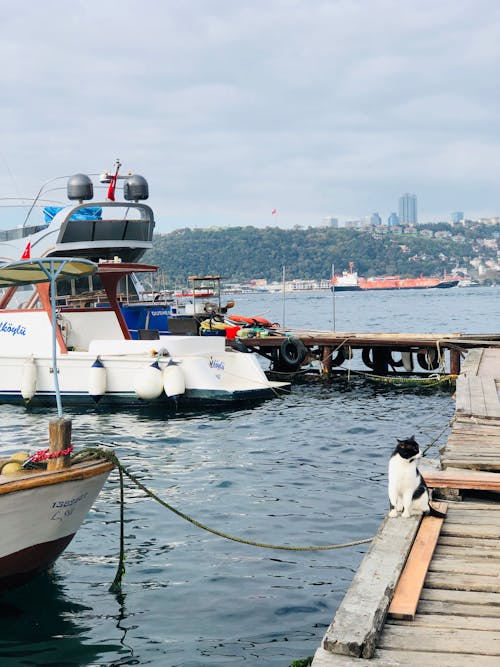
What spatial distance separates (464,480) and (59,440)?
3973 mm

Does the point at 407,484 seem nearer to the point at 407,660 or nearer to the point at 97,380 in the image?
the point at 407,660

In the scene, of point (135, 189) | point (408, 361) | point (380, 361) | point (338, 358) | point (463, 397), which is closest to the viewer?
point (463, 397)

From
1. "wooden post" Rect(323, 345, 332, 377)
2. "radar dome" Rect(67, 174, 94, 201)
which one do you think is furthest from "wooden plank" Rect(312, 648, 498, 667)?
"wooden post" Rect(323, 345, 332, 377)

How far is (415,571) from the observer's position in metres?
6.05

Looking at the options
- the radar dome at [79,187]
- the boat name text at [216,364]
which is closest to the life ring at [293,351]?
the boat name text at [216,364]

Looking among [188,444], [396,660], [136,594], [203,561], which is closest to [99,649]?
[136,594]

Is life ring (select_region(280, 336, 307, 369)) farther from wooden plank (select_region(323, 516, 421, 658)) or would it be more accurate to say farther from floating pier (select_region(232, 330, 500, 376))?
wooden plank (select_region(323, 516, 421, 658))

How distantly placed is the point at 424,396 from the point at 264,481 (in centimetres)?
1172

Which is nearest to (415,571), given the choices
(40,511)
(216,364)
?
(40,511)

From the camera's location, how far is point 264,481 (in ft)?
44.1

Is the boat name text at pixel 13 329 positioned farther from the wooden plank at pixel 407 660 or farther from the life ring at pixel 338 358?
the wooden plank at pixel 407 660

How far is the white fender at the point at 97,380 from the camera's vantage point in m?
20.2

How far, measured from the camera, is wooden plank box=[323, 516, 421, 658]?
15.9 feet

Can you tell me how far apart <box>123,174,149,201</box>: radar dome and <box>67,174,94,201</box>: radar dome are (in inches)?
47.9
